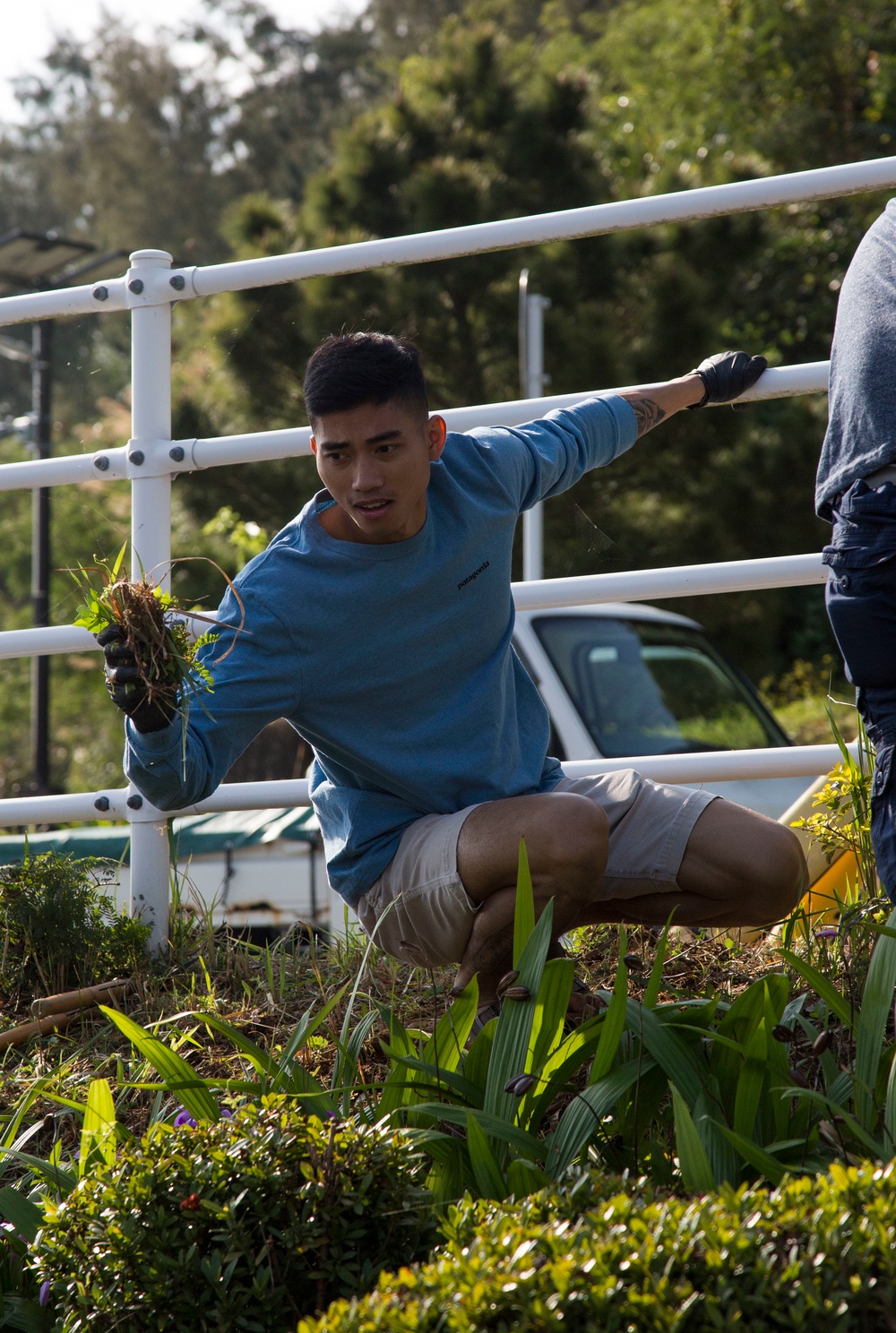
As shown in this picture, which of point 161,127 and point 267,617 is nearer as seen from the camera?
point 267,617

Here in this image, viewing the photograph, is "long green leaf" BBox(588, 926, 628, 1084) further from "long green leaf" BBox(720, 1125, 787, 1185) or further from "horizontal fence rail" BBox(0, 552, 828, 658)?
"horizontal fence rail" BBox(0, 552, 828, 658)

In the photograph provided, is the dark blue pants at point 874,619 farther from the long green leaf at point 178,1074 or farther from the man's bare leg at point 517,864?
the long green leaf at point 178,1074

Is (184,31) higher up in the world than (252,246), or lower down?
higher up

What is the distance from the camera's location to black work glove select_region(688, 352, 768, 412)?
273 cm

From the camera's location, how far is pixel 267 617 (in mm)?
2279

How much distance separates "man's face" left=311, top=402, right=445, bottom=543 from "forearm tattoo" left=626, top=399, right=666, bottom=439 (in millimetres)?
580

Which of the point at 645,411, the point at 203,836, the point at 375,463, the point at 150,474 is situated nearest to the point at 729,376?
the point at 645,411

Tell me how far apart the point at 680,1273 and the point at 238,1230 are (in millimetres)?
557

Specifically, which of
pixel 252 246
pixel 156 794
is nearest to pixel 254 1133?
pixel 156 794

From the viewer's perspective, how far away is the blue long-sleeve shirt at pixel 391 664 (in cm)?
228

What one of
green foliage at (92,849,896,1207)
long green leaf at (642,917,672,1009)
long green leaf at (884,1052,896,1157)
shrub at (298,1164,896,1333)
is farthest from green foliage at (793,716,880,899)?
shrub at (298,1164,896,1333)

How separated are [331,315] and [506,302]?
1.64 m

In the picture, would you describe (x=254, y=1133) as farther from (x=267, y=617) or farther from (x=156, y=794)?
(x=267, y=617)

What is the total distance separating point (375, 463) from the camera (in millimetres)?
2314
